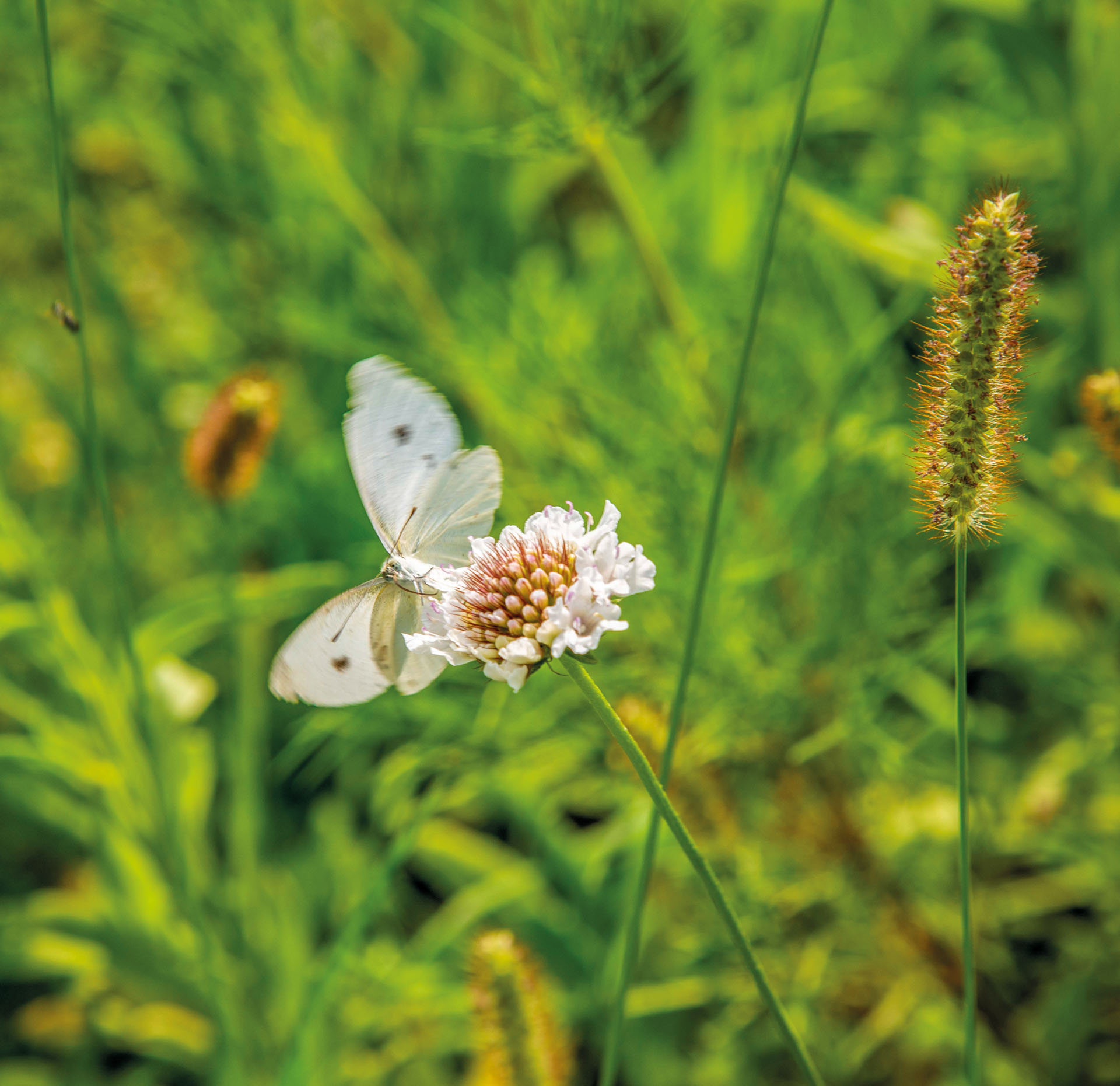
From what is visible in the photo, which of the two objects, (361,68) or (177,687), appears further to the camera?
(361,68)

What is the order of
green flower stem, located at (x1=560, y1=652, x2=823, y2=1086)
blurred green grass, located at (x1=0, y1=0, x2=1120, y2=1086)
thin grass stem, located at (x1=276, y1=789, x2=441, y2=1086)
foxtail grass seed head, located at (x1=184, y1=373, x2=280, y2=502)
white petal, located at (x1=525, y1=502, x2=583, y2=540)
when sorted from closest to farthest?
green flower stem, located at (x1=560, y1=652, x2=823, y2=1086)
white petal, located at (x1=525, y1=502, x2=583, y2=540)
thin grass stem, located at (x1=276, y1=789, x2=441, y2=1086)
foxtail grass seed head, located at (x1=184, y1=373, x2=280, y2=502)
blurred green grass, located at (x1=0, y1=0, x2=1120, y2=1086)

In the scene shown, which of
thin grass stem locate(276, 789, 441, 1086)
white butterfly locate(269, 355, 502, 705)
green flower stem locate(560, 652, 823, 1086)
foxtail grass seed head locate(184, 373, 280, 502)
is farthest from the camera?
foxtail grass seed head locate(184, 373, 280, 502)

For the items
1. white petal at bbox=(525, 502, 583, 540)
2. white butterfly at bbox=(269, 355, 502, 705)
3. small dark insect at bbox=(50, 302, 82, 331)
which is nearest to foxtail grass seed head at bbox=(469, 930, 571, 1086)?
white butterfly at bbox=(269, 355, 502, 705)

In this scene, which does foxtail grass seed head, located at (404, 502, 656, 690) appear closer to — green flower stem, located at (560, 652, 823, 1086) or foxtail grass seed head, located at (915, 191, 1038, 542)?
green flower stem, located at (560, 652, 823, 1086)

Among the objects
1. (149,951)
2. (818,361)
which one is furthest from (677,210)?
(149,951)

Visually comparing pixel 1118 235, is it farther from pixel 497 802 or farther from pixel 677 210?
pixel 497 802

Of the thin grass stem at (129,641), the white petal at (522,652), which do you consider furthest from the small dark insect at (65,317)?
the white petal at (522,652)

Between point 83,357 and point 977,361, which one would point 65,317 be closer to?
point 83,357
